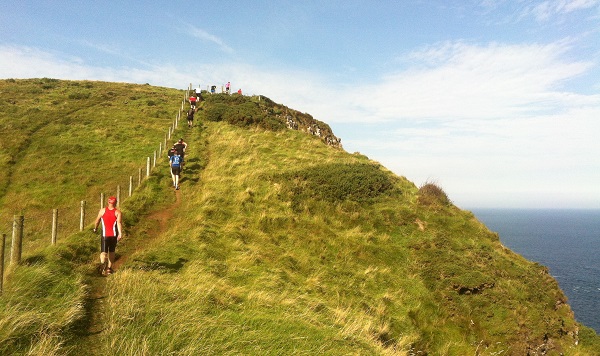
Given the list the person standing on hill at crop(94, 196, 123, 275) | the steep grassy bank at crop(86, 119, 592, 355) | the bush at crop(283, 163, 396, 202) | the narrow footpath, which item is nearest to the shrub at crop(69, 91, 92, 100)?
the narrow footpath

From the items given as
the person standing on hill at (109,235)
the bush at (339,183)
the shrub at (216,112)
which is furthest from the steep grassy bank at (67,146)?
the bush at (339,183)

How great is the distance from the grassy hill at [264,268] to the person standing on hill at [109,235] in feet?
1.32

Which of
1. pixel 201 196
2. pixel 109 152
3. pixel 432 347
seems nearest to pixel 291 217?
pixel 201 196

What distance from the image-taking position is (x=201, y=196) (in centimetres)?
1709

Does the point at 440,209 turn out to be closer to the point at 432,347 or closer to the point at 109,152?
the point at 432,347

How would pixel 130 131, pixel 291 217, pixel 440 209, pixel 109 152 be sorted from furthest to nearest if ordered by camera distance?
pixel 130 131 → pixel 109 152 → pixel 440 209 → pixel 291 217

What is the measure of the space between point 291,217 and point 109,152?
18232 millimetres

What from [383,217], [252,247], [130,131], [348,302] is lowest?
[348,302]

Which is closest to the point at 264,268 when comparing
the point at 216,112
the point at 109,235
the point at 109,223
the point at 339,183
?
the point at 109,235

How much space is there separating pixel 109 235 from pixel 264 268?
4.85 m

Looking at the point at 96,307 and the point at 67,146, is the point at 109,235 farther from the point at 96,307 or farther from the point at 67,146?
the point at 67,146

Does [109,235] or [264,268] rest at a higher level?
[109,235]

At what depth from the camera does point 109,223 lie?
9.46 metres

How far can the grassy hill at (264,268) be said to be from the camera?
6398 mm
